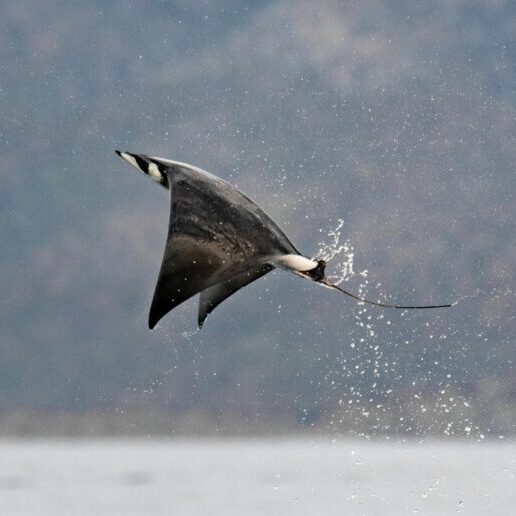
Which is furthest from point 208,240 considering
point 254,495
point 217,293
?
point 254,495

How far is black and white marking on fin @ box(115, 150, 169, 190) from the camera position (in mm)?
12617

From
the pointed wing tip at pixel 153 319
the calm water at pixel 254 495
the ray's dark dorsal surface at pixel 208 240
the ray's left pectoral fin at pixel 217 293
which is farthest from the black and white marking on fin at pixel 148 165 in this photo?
the calm water at pixel 254 495

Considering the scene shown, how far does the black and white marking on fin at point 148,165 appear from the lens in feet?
41.4

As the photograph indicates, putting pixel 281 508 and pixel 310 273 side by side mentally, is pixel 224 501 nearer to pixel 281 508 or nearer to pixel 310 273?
pixel 281 508

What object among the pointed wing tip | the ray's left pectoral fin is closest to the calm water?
the ray's left pectoral fin

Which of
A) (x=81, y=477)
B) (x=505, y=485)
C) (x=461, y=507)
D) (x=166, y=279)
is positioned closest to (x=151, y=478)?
(x=81, y=477)

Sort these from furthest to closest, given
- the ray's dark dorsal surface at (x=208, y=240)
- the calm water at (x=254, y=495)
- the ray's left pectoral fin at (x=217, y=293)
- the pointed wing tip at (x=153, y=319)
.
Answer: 1. the calm water at (x=254, y=495)
2. the ray's left pectoral fin at (x=217, y=293)
3. the ray's dark dorsal surface at (x=208, y=240)
4. the pointed wing tip at (x=153, y=319)

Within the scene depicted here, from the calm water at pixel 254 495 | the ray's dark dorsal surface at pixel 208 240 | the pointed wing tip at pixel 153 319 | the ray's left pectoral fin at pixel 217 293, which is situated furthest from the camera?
the calm water at pixel 254 495

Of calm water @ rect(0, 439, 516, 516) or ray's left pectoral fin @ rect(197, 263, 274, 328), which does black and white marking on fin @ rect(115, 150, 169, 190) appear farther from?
calm water @ rect(0, 439, 516, 516)

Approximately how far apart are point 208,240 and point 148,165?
2.30 m

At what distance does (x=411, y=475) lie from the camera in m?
38.1

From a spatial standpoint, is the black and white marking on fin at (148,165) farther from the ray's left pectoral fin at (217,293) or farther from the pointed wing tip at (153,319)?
the pointed wing tip at (153,319)

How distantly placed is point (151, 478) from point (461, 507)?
62.8 ft

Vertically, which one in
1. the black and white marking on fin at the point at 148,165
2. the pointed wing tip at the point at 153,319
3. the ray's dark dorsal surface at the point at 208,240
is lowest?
the pointed wing tip at the point at 153,319
